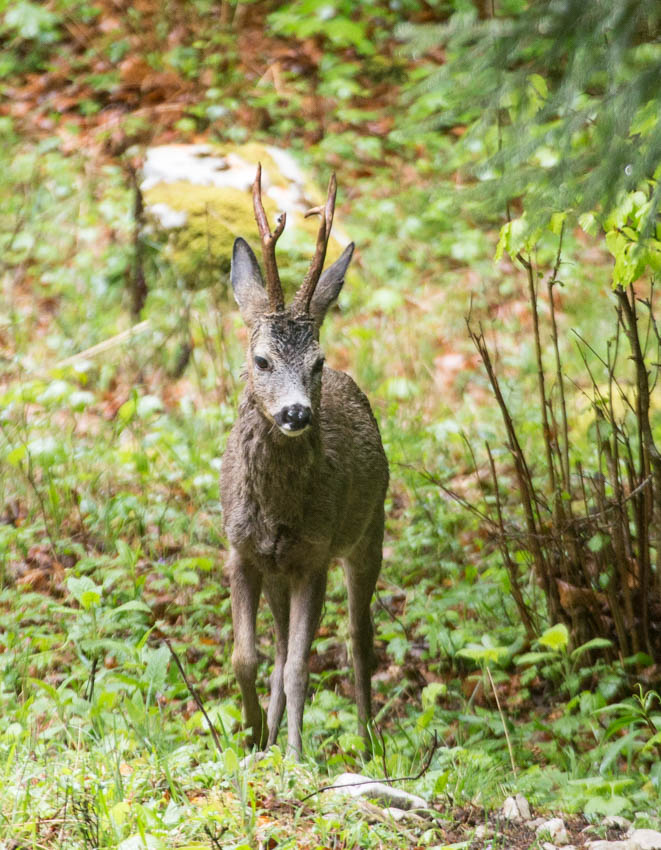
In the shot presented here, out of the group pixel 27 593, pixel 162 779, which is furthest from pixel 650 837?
pixel 27 593

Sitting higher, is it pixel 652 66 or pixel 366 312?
pixel 652 66

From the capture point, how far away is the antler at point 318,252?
4.56m

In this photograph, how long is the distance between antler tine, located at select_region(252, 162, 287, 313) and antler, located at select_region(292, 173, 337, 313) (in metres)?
0.10

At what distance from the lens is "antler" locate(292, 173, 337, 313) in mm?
4559

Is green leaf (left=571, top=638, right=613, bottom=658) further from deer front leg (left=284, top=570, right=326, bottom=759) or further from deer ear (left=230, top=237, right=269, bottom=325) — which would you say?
deer ear (left=230, top=237, right=269, bottom=325)

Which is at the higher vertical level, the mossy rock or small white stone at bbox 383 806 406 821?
the mossy rock

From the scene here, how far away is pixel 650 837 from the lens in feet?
11.6

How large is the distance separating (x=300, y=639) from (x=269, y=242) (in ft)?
5.79

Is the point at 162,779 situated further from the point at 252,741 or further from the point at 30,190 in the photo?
the point at 30,190

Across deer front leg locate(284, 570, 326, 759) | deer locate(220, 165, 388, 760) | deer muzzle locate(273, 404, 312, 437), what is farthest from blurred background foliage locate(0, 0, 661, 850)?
deer muzzle locate(273, 404, 312, 437)

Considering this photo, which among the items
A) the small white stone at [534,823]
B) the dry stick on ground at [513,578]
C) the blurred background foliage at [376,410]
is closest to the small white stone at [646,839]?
the blurred background foliage at [376,410]

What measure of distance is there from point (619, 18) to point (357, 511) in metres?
3.04

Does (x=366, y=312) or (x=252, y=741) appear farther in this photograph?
(x=366, y=312)

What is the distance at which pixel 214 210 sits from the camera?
10.1 meters
